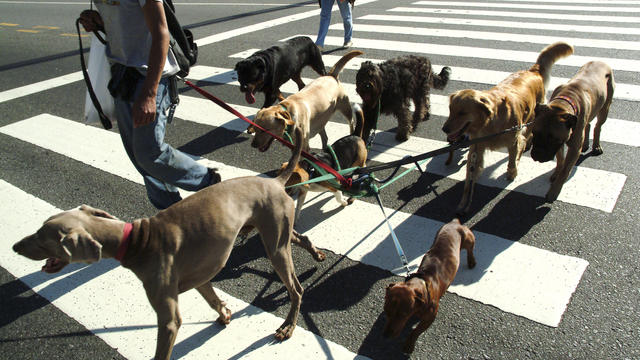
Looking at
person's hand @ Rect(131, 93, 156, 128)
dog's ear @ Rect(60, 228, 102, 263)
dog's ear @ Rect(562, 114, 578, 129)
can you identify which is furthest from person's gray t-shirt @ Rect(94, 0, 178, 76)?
dog's ear @ Rect(562, 114, 578, 129)

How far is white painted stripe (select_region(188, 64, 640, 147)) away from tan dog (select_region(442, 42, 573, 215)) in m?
1.58

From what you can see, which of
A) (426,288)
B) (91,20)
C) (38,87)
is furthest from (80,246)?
(38,87)

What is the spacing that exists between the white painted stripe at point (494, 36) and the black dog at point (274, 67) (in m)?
4.01

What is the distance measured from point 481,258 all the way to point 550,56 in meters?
2.82

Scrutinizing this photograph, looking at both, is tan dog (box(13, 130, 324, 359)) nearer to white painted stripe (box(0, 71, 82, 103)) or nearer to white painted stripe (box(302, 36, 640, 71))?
white painted stripe (box(302, 36, 640, 71))

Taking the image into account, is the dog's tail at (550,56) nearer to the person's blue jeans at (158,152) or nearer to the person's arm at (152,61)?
the person's blue jeans at (158,152)

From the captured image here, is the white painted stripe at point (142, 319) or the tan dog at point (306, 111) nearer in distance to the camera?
the white painted stripe at point (142, 319)

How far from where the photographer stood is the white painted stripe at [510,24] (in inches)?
378

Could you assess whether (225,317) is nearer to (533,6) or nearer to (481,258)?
(481,258)

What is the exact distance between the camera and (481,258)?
3.80 metres

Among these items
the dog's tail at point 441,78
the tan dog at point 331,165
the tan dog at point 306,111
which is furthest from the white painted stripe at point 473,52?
the tan dog at point 331,165

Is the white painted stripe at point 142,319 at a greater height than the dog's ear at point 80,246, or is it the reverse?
the dog's ear at point 80,246

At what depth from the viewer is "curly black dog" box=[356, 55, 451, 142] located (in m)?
5.51

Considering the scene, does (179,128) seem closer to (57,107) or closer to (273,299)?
(57,107)
